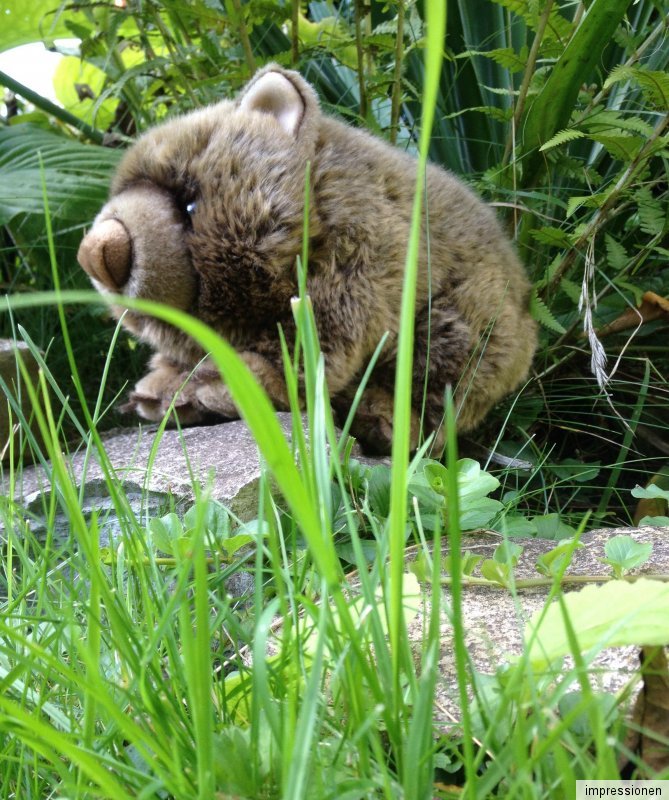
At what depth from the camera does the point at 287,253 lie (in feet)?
5.19

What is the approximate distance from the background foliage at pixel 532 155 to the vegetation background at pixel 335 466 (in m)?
0.01

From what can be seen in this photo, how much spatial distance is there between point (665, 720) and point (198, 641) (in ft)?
1.31

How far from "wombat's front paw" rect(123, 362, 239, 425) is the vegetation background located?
24 centimetres

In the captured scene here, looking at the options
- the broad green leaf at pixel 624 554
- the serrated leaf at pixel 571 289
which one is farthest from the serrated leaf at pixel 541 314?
the broad green leaf at pixel 624 554

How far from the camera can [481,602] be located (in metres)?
1.06

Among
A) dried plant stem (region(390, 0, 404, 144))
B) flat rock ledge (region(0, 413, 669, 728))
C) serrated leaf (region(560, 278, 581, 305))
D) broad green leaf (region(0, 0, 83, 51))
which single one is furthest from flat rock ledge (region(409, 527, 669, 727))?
broad green leaf (region(0, 0, 83, 51))

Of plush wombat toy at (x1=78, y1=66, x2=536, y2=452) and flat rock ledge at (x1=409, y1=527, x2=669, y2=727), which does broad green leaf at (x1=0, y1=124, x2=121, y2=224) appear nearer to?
plush wombat toy at (x1=78, y1=66, x2=536, y2=452)

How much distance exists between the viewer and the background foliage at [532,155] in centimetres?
188

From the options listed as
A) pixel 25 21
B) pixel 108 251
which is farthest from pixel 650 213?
pixel 25 21

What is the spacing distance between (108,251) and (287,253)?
357mm

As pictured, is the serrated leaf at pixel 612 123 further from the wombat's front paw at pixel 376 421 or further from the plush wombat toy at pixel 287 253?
the wombat's front paw at pixel 376 421

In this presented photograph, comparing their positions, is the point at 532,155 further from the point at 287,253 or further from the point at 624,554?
the point at 624,554

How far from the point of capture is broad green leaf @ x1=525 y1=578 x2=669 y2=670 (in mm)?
652

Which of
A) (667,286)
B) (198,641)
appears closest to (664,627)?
(198,641)
